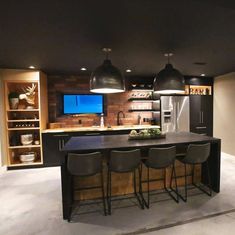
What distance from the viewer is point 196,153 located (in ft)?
8.59

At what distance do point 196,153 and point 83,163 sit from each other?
1650 mm

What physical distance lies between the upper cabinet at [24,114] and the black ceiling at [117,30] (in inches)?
27.7

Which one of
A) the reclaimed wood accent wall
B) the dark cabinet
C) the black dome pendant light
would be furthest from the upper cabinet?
Result: the dark cabinet

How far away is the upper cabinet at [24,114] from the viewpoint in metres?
4.16

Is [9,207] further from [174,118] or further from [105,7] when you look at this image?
[174,118]

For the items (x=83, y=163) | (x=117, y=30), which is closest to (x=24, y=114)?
(x=83, y=163)

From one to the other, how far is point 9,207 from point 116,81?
8.01ft

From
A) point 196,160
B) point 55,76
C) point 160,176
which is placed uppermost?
point 55,76

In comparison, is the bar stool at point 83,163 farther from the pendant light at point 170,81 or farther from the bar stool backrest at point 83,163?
the pendant light at point 170,81

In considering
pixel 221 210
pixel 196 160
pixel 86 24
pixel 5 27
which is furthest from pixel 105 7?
pixel 221 210

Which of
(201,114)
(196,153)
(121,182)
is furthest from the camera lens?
(201,114)

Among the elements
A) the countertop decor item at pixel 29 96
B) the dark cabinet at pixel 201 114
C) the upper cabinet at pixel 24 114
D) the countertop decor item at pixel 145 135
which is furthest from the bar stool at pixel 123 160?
the dark cabinet at pixel 201 114

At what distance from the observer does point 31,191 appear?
313cm

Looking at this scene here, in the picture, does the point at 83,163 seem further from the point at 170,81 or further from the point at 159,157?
the point at 170,81
